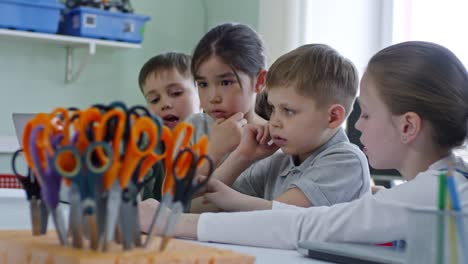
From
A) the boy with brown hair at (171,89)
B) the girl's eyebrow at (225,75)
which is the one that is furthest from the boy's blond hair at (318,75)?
the boy with brown hair at (171,89)

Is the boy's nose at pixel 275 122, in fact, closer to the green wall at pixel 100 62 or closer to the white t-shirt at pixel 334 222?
the white t-shirt at pixel 334 222

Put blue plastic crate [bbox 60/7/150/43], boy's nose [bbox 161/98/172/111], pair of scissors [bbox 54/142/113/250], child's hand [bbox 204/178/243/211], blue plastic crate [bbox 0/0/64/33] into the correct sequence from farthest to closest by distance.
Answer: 1. blue plastic crate [bbox 60/7/150/43]
2. blue plastic crate [bbox 0/0/64/33]
3. boy's nose [bbox 161/98/172/111]
4. child's hand [bbox 204/178/243/211]
5. pair of scissors [bbox 54/142/113/250]

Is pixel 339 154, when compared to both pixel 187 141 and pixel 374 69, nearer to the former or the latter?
pixel 374 69

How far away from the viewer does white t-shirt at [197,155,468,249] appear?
0.94 meters

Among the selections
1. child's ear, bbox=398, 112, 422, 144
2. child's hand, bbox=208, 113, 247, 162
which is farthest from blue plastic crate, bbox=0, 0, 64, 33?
child's ear, bbox=398, 112, 422, 144

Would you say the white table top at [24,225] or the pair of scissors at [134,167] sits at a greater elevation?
the pair of scissors at [134,167]

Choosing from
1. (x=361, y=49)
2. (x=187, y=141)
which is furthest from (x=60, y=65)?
(x=187, y=141)

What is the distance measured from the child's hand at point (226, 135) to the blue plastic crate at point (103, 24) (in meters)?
1.44

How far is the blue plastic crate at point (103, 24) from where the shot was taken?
2932 millimetres

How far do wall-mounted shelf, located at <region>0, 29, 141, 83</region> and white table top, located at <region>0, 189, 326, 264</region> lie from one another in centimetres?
133

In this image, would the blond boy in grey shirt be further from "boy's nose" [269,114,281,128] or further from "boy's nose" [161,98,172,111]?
"boy's nose" [161,98,172,111]

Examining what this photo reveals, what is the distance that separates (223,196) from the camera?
4.37 ft

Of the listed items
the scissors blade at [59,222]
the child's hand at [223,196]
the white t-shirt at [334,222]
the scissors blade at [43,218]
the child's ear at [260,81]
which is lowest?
the child's hand at [223,196]

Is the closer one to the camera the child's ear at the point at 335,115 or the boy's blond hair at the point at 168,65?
the child's ear at the point at 335,115
